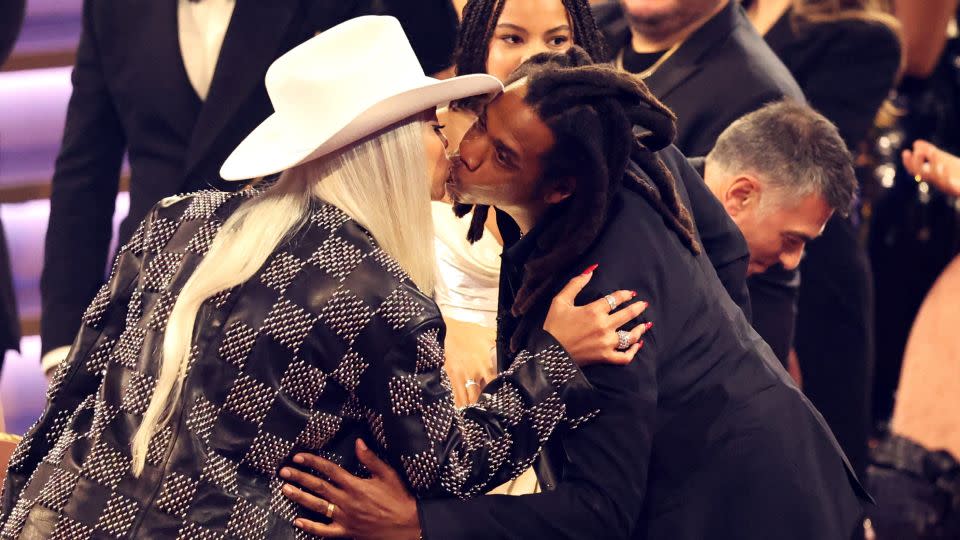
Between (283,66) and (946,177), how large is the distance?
1824mm

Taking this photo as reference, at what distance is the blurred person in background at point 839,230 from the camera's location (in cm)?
370

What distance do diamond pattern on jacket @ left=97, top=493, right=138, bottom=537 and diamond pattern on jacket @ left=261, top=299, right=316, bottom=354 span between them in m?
0.29

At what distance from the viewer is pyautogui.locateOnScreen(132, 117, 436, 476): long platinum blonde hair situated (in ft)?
6.34

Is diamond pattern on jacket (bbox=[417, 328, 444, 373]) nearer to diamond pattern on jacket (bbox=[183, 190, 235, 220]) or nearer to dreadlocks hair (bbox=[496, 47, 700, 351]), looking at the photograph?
dreadlocks hair (bbox=[496, 47, 700, 351])

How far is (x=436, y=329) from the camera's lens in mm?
1971

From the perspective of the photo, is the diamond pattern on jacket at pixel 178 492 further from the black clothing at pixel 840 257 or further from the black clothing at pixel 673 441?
the black clothing at pixel 840 257

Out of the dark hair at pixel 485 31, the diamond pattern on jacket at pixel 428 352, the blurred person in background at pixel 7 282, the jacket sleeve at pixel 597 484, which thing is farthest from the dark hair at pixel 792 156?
the blurred person in background at pixel 7 282

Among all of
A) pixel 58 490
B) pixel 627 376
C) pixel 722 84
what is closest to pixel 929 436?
pixel 722 84

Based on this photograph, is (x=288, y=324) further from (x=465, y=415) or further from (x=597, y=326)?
(x=597, y=326)

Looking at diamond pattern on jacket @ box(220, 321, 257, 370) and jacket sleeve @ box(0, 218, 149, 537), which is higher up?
diamond pattern on jacket @ box(220, 321, 257, 370)

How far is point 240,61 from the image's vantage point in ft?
9.56

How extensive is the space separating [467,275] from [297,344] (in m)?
0.94

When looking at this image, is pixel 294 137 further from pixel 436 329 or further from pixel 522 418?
pixel 522 418

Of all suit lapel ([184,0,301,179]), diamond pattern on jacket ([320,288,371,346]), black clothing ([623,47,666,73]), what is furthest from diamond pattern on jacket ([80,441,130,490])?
black clothing ([623,47,666,73])
